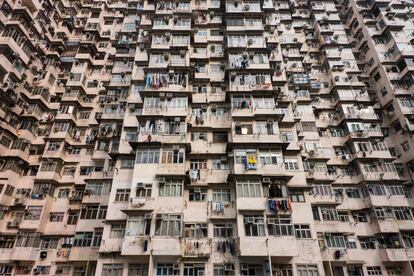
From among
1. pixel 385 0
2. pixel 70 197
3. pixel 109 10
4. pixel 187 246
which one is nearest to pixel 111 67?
pixel 109 10

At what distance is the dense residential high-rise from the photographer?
22.6 meters

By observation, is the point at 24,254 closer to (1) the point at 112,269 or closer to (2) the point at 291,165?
(1) the point at 112,269

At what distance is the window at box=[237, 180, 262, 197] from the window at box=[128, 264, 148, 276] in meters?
9.66

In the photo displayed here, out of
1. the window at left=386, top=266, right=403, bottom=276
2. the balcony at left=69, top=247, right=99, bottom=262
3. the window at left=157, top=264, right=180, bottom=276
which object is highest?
the balcony at left=69, top=247, right=99, bottom=262

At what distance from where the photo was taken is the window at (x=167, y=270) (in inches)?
840

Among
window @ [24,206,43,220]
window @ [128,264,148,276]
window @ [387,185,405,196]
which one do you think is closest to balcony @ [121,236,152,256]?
window @ [128,264,148,276]

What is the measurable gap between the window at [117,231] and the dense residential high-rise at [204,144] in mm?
99

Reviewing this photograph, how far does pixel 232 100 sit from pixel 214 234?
13.2 meters

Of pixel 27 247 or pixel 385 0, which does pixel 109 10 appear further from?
pixel 385 0

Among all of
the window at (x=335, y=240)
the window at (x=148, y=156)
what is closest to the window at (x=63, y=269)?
the window at (x=148, y=156)

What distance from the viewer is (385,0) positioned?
41969 millimetres

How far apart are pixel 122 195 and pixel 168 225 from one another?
5.73 metres

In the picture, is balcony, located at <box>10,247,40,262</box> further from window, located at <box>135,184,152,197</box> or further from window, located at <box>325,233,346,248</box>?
window, located at <box>325,233,346,248</box>

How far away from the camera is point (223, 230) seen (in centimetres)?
2344
